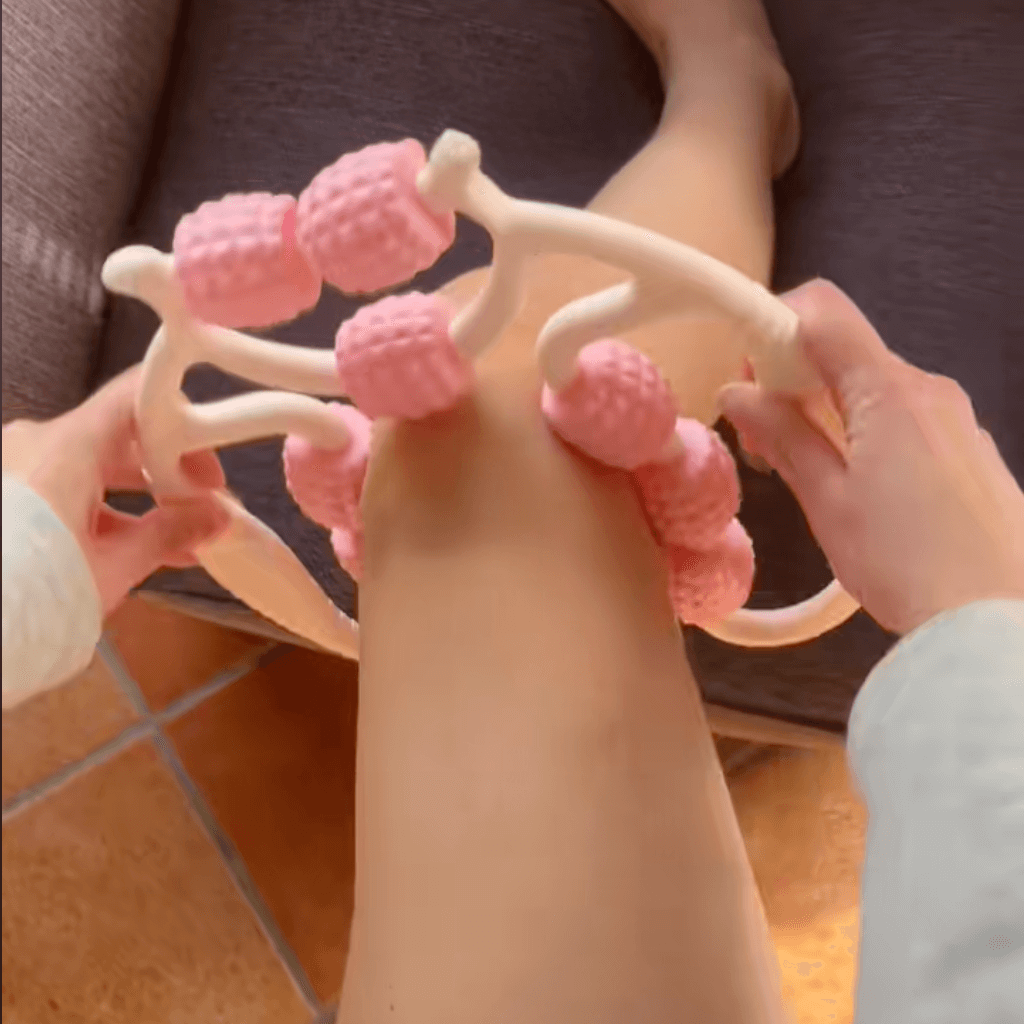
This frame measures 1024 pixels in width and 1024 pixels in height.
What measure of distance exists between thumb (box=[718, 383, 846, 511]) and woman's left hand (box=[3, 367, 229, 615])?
0.52ft

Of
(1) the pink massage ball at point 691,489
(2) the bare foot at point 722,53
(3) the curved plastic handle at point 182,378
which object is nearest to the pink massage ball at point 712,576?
(1) the pink massage ball at point 691,489

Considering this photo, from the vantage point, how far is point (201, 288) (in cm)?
25

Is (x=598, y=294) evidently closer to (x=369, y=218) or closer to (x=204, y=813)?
(x=369, y=218)

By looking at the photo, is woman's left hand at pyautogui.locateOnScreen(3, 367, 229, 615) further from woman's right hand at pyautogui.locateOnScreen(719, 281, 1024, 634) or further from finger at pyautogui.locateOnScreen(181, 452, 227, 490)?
woman's right hand at pyautogui.locateOnScreen(719, 281, 1024, 634)

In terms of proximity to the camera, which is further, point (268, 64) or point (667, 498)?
point (268, 64)

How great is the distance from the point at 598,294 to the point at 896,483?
0.09 metres

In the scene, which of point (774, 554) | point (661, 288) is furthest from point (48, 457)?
point (774, 554)

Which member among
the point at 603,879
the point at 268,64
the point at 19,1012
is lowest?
the point at 19,1012

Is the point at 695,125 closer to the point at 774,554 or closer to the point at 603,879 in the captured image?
the point at 774,554

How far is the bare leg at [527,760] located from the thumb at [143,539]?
0.05 meters

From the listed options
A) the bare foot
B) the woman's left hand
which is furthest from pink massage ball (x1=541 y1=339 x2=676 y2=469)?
the bare foot

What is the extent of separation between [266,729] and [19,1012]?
0.12 meters

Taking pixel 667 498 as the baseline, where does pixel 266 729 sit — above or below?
below

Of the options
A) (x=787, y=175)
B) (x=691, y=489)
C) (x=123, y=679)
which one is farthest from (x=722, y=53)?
(x=123, y=679)
